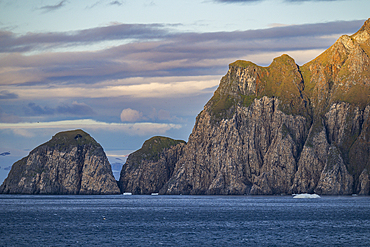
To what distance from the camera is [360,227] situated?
10106 cm

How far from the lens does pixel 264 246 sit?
250ft

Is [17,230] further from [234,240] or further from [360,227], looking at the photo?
[360,227]

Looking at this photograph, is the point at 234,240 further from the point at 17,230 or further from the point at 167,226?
the point at 17,230

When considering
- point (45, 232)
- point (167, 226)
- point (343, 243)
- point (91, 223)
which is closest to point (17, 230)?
point (45, 232)

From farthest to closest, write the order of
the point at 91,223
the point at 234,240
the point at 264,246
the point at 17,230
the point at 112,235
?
the point at 91,223 < the point at 17,230 < the point at 112,235 < the point at 234,240 < the point at 264,246

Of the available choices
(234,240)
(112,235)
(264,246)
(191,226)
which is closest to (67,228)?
(112,235)

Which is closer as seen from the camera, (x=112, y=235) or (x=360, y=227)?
(x=112, y=235)

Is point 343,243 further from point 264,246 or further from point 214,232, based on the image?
point 214,232

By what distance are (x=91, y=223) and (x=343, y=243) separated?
6055cm

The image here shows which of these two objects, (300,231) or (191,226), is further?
(191,226)

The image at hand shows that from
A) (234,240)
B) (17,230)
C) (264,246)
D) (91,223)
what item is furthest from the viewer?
(91,223)

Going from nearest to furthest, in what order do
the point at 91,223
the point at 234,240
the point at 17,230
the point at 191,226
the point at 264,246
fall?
the point at 264,246 < the point at 234,240 < the point at 17,230 < the point at 191,226 < the point at 91,223

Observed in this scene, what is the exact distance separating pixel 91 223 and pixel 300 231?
49414mm

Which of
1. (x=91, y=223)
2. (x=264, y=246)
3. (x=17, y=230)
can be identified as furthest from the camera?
(x=91, y=223)
